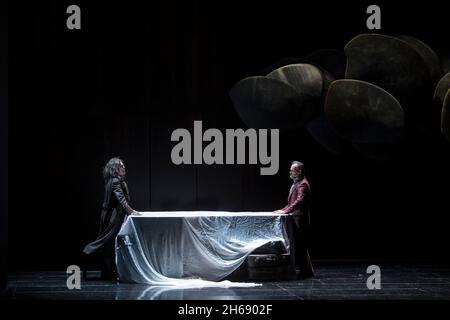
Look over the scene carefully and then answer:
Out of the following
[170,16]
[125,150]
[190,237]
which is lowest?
[190,237]

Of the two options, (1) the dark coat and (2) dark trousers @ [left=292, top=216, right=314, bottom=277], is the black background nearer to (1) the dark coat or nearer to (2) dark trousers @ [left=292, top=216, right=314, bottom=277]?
(1) the dark coat

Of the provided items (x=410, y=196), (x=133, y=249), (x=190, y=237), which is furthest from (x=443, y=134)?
(x=133, y=249)

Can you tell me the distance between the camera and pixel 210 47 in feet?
32.8

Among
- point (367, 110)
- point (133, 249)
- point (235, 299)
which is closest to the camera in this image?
point (235, 299)

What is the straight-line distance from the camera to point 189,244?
26.7 feet

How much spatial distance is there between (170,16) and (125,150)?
205 cm

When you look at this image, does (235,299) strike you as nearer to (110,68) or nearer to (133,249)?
(133,249)

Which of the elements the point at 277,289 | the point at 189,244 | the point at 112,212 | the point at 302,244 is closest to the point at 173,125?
the point at 112,212

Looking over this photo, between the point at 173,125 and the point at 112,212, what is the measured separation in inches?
81.0

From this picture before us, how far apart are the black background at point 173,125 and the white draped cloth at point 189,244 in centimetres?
186

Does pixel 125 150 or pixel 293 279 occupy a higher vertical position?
pixel 125 150

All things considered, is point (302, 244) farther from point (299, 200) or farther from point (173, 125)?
point (173, 125)

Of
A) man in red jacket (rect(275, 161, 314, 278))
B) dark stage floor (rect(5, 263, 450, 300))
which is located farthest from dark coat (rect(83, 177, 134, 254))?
man in red jacket (rect(275, 161, 314, 278))

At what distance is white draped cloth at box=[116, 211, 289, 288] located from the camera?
8.03 metres
